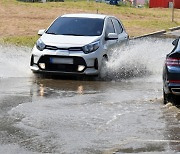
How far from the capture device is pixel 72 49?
12898mm

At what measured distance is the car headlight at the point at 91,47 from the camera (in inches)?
512

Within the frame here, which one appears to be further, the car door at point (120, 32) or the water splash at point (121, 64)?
the car door at point (120, 32)

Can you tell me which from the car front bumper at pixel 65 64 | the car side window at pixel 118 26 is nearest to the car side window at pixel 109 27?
the car side window at pixel 118 26

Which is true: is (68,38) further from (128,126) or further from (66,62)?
(128,126)

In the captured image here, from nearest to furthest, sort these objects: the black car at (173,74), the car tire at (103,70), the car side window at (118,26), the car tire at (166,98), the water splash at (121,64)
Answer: the black car at (173,74)
the car tire at (166,98)
the car tire at (103,70)
the water splash at (121,64)
the car side window at (118,26)

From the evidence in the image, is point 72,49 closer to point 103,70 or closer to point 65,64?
point 65,64

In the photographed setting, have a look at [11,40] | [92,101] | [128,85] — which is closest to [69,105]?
[92,101]

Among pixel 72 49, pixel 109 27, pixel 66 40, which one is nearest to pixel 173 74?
pixel 72 49

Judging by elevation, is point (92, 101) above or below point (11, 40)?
above

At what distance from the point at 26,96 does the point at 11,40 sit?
410 inches

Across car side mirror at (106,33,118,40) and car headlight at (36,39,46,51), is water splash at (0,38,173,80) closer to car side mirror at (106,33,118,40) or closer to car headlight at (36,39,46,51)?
car side mirror at (106,33,118,40)

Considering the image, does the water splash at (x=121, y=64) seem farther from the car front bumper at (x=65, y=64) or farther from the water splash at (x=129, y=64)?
the car front bumper at (x=65, y=64)

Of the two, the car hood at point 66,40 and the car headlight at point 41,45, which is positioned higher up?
the car hood at point 66,40

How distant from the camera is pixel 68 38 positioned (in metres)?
13.4
